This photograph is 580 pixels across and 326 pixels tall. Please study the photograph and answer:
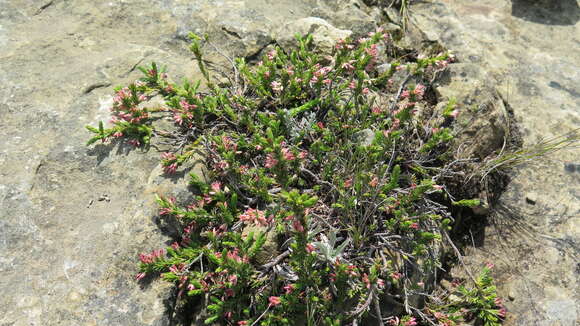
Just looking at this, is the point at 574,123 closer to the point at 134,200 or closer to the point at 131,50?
the point at 134,200

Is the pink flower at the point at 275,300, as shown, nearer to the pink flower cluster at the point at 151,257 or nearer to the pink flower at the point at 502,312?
the pink flower cluster at the point at 151,257

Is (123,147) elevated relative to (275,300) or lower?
elevated

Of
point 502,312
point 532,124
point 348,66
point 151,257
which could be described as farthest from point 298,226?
point 532,124

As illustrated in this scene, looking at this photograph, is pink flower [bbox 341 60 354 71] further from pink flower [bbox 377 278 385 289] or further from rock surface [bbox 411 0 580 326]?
pink flower [bbox 377 278 385 289]

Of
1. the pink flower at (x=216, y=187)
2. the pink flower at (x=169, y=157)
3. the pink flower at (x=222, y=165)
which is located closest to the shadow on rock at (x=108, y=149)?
the pink flower at (x=169, y=157)

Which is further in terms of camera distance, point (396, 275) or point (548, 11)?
point (548, 11)

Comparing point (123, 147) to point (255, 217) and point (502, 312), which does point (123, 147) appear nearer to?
point (255, 217)
